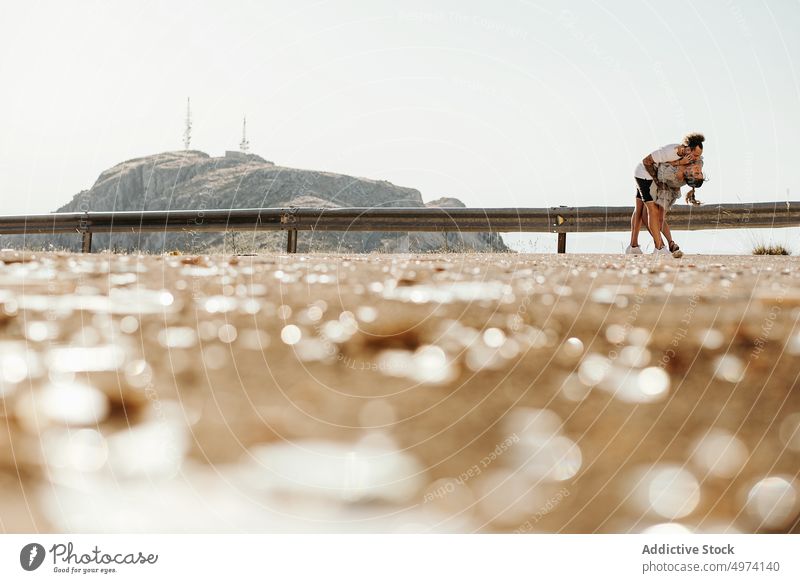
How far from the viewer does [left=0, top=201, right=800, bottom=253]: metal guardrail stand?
8.45 m

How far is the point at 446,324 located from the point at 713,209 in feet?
28.4

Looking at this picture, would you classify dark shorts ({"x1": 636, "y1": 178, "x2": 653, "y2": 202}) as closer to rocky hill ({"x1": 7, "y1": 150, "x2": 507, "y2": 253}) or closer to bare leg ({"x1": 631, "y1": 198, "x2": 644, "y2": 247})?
bare leg ({"x1": 631, "y1": 198, "x2": 644, "y2": 247})

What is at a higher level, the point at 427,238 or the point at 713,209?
the point at 713,209

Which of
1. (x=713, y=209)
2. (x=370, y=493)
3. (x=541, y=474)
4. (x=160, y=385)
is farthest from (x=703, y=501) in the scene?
(x=713, y=209)

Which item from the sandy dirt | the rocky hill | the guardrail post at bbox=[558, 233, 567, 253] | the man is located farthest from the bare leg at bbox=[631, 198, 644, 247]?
the sandy dirt

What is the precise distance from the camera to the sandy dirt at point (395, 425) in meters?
0.42

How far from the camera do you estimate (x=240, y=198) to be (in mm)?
40531

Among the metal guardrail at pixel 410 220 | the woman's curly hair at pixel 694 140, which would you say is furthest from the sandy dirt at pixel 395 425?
the metal guardrail at pixel 410 220

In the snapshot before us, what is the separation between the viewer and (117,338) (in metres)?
0.79

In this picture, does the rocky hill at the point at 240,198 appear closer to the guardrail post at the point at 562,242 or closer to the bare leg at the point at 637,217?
the guardrail post at the point at 562,242

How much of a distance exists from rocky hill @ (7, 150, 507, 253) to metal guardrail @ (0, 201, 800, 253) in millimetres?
310

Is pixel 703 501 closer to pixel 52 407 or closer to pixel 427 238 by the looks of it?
pixel 52 407

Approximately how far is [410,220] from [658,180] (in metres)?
3.73

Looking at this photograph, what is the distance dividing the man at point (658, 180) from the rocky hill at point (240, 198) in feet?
7.51
